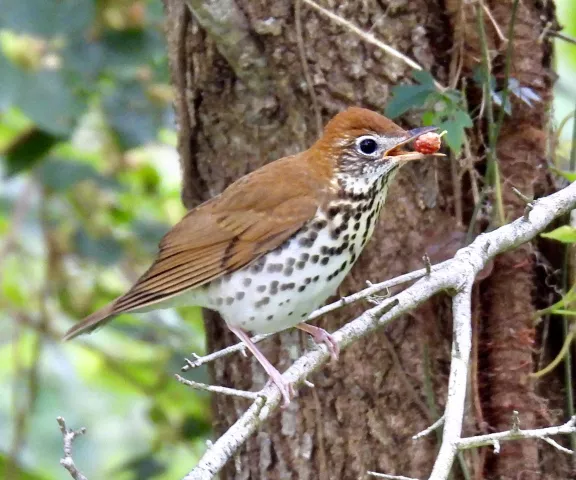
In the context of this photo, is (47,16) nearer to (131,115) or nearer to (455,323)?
(131,115)

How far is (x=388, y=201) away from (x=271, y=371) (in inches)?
26.2

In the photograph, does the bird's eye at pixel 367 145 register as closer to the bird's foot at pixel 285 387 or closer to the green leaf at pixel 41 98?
the bird's foot at pixel 285 387

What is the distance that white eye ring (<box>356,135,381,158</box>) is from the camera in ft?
9.55

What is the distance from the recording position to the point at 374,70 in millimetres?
3092

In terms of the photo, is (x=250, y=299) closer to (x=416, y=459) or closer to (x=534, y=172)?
(x=416, y=459)

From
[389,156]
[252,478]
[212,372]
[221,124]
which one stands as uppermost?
Result: [221,124]

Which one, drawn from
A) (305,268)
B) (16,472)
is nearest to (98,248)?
(16,472)

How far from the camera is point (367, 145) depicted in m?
2.95

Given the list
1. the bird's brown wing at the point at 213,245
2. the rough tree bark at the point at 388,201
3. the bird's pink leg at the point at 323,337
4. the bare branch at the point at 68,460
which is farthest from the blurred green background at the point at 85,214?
the bare branch at the point at 68,460

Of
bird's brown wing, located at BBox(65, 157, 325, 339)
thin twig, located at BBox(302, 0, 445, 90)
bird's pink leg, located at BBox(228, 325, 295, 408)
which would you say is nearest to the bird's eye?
bird's brown wing, located at BBox(65, 157, 325, 339)

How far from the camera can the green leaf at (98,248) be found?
421cm

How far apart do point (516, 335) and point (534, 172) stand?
519 millimetres

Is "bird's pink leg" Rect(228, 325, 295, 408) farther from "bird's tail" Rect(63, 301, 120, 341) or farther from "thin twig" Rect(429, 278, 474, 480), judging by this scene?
"thin twig" Rect(429, 278, 474, 480)

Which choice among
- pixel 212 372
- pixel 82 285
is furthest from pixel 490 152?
pixel 82 285
